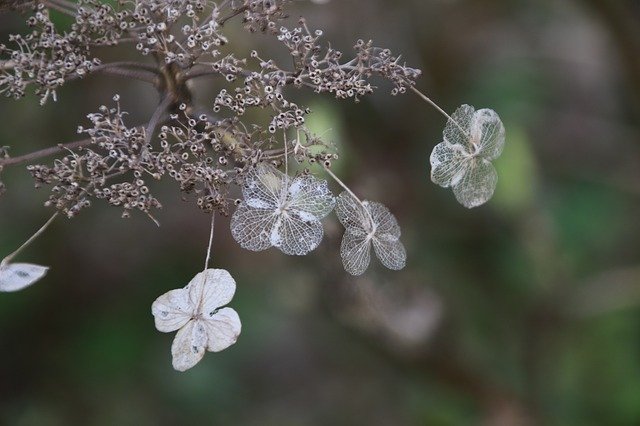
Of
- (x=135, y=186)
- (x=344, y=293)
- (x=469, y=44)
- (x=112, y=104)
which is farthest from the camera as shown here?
(x=469, y=44)

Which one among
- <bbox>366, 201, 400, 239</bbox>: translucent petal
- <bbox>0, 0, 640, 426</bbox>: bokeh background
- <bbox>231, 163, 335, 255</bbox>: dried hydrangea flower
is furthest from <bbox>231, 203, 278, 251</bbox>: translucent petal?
<bbox>0, 0, 640, 426</bbox>: bokeh background

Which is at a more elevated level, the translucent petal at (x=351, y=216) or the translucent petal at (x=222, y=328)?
the translucent petal at (x=351, y=216)

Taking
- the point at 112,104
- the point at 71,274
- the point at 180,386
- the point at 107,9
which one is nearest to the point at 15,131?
the point at 112,104

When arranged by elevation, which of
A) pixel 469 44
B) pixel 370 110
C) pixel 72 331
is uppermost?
pixel 469 44

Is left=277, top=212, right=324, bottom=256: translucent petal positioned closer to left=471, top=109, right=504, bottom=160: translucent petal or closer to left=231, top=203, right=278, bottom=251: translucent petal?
left=231, top=203, right=278, bottom=251: translucent petal

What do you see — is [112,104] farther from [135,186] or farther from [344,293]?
[135,186]

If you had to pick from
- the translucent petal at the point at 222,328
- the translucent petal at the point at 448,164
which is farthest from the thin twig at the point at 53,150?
the translucent petal at the point at 448,164

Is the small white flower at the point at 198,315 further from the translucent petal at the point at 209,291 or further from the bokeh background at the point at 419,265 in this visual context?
the bokeh background at the point at 419,265
